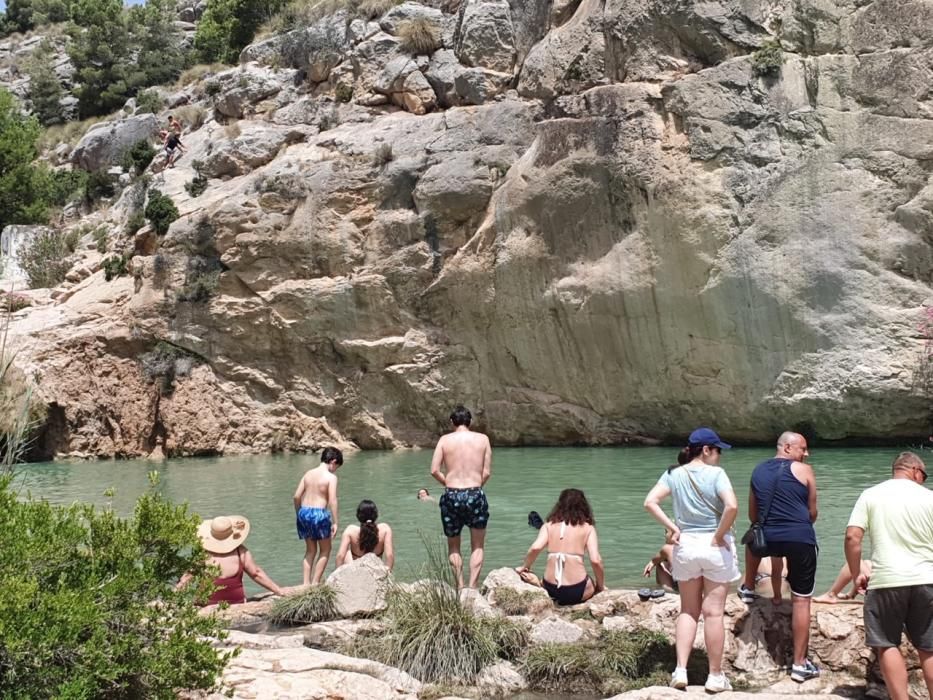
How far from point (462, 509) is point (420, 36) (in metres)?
22.6

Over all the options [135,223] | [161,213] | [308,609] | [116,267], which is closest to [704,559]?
[308,609]

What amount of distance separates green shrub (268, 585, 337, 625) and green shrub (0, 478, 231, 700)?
94.5 inches

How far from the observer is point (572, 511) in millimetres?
7766

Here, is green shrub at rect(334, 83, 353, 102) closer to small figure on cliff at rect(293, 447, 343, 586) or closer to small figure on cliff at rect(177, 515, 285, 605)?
small figure on cliff at rect(293, 447, 343, 586)

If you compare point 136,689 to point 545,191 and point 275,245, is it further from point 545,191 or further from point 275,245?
point 275,245

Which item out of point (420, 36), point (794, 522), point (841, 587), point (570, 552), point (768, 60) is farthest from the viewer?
point (420, 36)

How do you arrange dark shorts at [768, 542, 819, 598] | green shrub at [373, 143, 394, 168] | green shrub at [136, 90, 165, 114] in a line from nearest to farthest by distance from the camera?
dark shorts at [768, 542, 819, 598] → green shrub at [373, 143, 394, 168] → green shrub at [136, 90, 165, 114]

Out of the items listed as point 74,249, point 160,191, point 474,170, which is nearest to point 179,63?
point 74,249

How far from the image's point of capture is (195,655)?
441 cm

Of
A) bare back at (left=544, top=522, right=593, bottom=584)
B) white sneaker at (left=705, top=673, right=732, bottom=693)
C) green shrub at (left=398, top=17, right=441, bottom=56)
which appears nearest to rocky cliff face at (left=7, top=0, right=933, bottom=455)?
green shrub at (left=398, top=17, right=441, bottom=56)

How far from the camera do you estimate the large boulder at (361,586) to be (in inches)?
280

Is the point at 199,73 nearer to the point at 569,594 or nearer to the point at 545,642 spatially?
the point at 569,594

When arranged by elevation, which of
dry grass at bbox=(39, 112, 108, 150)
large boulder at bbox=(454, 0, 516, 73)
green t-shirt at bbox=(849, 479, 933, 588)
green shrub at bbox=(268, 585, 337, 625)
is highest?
dry grass at bbox=(39, 112, 108, 150)

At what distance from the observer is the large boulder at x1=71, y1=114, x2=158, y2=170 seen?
36156 millimetres
